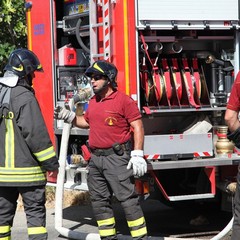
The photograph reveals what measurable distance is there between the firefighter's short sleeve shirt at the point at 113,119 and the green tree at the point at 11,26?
14.1 ft

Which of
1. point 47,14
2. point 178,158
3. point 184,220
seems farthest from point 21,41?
point 178,158

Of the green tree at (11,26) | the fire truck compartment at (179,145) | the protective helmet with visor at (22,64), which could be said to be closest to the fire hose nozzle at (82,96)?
the fire truck compartment at (179,145)

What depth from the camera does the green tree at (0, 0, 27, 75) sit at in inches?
420

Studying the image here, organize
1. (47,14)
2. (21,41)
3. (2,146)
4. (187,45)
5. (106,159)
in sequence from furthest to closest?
1. (21,41)
2. (47,14)
3. (187,45)
4. (106,159)
5. (2,146)

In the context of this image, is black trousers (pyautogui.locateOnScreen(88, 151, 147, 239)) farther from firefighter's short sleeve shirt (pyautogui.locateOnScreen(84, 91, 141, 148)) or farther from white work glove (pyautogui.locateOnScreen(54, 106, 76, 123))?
white work glove (pyautogui.locateOnScreen(54, 106, 76, 123))

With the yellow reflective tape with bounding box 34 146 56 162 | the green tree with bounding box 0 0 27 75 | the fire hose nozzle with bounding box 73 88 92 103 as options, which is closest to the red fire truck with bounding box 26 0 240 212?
the fire hose nozzle with bounding box 73 88 92 103

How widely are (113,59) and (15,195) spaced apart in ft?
5.89

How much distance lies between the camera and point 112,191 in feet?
22.3

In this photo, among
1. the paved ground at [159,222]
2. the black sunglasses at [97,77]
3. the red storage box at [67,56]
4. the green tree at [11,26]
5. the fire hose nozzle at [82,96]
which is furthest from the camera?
the green tree at [11,26]

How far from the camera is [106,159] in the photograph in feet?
22.0

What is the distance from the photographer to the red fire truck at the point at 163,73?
23.2ft

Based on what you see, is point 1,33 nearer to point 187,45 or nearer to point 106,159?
point 187,45

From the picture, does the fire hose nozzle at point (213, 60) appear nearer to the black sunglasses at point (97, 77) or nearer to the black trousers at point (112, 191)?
the black sunglasses at point (97, 77)

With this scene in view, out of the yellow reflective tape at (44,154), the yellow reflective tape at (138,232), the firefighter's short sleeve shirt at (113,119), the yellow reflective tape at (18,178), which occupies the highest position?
the firefighter's short sleeve shirt at (113,119)
